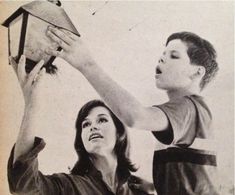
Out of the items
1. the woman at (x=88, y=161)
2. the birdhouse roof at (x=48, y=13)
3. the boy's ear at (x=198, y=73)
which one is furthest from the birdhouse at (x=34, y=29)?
the boy's ear at (x=198, y=73)

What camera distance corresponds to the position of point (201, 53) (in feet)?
3.60

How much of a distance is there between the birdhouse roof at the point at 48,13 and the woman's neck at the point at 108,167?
0.34 m

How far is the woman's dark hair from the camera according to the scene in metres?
1.06

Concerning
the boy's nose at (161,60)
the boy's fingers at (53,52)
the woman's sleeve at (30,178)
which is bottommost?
the woman's sleeve at (30,178)

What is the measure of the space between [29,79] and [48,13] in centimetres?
18

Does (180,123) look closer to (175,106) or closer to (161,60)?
(175,106)

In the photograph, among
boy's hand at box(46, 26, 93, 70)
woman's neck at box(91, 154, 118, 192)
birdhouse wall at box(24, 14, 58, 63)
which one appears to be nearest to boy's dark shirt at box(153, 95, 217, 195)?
woman's neck at box(91, 154, 118, 192)

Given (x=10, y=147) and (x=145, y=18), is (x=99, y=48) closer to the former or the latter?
(x=145, y=18)

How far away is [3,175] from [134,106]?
14.8 inches

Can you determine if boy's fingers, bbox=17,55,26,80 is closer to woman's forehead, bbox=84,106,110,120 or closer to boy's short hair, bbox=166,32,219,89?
woman's forehead, bbox=84,106,110,120

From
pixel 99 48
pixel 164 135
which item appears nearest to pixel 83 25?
pixel 99 48

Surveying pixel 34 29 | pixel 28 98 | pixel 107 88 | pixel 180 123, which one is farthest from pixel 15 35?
pixel 180 123

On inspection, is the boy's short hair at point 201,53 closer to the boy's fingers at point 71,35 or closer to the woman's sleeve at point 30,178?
the boy's fingers at point 71,35

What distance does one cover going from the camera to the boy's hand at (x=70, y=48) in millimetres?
1101
